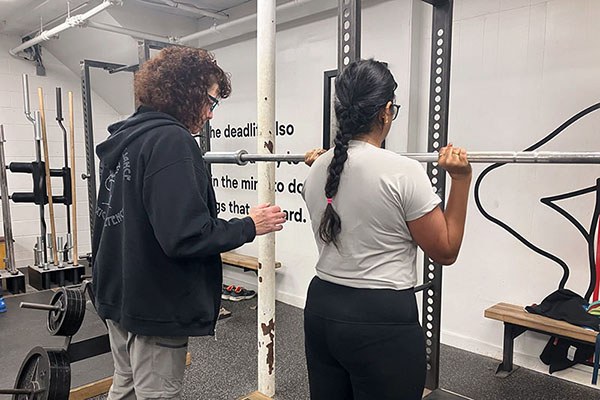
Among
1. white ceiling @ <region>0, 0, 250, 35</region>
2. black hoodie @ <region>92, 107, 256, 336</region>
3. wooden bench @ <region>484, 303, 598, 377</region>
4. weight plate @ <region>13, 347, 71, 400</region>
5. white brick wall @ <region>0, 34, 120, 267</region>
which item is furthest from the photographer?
white brick wall @ <region>0, 34, 120, 267</region>

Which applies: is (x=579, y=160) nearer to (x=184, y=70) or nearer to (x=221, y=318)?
(x=184, y=70)

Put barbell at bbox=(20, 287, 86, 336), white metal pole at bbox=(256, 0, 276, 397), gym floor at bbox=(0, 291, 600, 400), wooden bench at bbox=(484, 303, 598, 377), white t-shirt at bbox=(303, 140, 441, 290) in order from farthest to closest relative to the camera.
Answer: gym floor at bbox=(0, 291, 600, 400) → wooden bench at bbox=(484, 303, 598, 377) → white metal pole at bbox=(256, 0, 276, 397) → barbell at bbox=(20, 287, 86, 336) → white t-shirt at bbox=(303, 140, 441, 290)

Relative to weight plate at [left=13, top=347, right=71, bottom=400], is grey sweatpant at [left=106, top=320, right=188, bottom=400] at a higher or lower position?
higher

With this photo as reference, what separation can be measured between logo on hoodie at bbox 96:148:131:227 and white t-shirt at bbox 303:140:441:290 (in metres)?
0.56

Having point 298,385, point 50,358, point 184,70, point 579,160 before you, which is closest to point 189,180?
point 184,70

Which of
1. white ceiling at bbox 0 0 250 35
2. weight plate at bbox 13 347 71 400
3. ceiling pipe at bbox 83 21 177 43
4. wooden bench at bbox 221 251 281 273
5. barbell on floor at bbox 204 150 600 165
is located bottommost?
wooden bench at bbox 221 251 281 273

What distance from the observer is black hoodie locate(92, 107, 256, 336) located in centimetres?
122

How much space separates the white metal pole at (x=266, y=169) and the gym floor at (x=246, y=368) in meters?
0.30

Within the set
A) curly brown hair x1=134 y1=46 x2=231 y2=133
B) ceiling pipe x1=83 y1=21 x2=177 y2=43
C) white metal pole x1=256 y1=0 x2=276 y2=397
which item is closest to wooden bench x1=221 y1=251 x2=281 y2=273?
white metal pole x1=256 y1=0 x2=276 y2=397

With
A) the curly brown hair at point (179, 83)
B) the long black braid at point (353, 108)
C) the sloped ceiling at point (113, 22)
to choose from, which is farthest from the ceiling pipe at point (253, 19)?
the long black braid at point (353, 108)

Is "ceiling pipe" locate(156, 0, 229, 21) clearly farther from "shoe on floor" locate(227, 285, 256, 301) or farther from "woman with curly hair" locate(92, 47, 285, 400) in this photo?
"woman with curly hair" locate(92, 47, 285, 400)

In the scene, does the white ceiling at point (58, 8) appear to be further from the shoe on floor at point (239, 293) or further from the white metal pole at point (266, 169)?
the shoe on floor at point (239, 293)

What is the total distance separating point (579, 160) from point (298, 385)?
2044mm

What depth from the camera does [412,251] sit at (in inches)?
47.4
